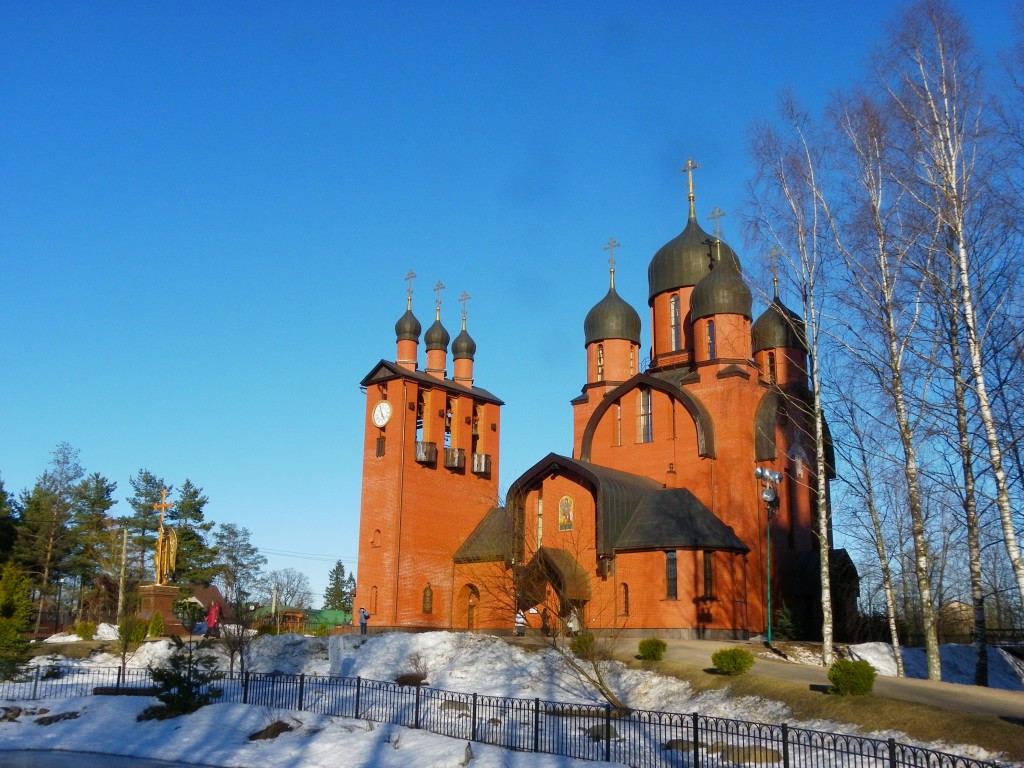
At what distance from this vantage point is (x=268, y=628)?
2777 cm

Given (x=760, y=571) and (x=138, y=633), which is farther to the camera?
(x=760, y=571)

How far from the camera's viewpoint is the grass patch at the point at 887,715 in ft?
33.8

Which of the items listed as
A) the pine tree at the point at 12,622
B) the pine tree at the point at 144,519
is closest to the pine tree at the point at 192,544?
the pine tree at the point at 144,519

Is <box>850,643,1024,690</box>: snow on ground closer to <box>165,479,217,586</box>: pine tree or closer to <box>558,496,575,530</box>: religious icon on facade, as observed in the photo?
<box>558,496,575,530</box>: religious icon on facade

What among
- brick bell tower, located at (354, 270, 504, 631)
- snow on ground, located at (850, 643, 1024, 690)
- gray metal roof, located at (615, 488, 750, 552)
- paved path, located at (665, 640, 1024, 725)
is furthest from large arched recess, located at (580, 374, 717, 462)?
paved path, located at (665, 640, 1024, 725)

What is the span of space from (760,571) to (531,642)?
25.8ft

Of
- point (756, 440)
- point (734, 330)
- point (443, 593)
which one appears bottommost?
point (443, 593)

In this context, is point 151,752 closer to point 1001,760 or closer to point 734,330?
point 1001,760

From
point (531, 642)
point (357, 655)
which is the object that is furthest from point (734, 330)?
point (357, 655)

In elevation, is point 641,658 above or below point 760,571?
below

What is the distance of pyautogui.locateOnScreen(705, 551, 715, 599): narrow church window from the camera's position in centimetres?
2370

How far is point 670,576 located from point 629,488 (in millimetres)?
3014

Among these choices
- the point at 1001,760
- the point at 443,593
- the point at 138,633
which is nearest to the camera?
the point at 1001,760

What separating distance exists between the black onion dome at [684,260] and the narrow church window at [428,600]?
1229cm
